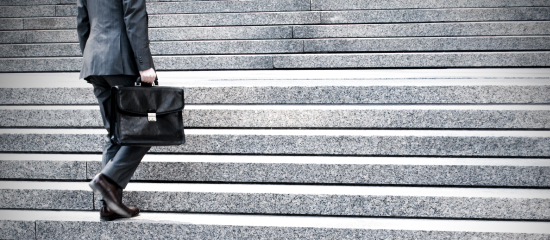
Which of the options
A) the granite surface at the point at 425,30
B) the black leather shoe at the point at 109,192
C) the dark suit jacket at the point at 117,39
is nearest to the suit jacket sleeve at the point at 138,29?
the dark suit jacket at the point at 117,39

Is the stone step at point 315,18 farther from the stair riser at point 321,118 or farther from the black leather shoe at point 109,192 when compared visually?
the black leather shoe at point 109,192

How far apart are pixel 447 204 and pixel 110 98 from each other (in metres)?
2.07

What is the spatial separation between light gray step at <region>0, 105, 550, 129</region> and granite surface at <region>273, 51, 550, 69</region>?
47.5 inches

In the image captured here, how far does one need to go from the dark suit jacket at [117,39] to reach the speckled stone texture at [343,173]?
2.84 feet

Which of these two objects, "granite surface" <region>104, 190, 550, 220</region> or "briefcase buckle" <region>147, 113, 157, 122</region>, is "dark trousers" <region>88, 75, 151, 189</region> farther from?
"granite surface" <region>104, 190, 550, 220</region>

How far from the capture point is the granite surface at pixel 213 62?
15.5 ft

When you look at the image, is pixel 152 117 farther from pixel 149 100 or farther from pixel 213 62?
pixel 213 62

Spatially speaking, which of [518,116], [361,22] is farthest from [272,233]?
[361,22]

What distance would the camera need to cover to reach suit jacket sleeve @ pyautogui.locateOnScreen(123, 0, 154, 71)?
7.45 ft

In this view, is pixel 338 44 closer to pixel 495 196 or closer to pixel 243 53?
pixel 243 53

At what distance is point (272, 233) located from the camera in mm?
2568

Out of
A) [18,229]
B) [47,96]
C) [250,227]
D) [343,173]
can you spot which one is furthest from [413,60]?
[18,229]

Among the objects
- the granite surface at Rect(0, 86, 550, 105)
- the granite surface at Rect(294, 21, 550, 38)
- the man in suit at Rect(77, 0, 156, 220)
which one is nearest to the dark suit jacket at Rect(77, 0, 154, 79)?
the man in suit at Rect(77, 0, 156, 220)

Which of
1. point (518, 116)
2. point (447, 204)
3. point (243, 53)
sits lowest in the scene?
point (447, 204)
